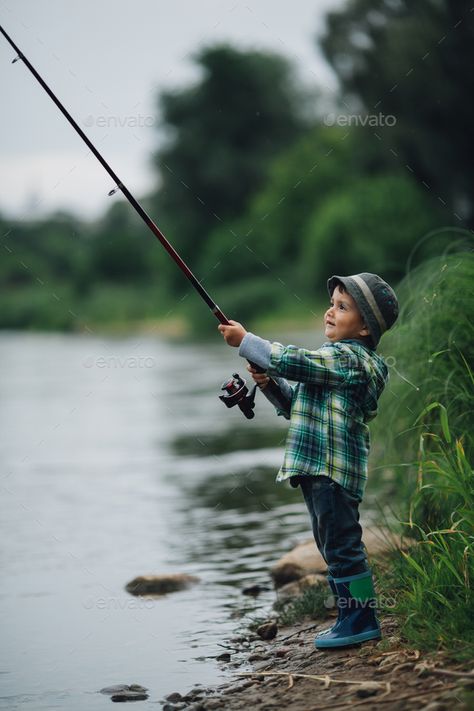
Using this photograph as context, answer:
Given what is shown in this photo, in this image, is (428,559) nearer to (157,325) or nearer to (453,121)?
(453,121)

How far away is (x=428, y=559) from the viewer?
4402 mm

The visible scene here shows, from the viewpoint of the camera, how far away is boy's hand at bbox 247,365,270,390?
13.4 ft

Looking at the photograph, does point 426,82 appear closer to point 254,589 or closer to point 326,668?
point 254,589

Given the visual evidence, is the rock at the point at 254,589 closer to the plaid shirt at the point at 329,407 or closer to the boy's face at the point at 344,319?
the plaid shirt at the point at 329,407

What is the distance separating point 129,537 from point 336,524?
344cm

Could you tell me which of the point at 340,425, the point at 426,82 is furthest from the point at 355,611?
the point at 426,82

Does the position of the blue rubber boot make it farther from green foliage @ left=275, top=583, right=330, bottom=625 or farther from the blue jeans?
green foliage @ left=275, top=583, right=330, bottom=625

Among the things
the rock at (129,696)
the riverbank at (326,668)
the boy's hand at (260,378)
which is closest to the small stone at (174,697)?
the riverbank at (326,668)

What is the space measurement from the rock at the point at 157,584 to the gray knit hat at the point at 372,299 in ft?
7.41

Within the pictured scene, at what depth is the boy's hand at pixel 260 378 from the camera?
4.08 metres

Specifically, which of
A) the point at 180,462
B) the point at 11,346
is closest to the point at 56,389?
the point at 180,462

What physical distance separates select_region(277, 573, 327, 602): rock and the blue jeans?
4.23ft

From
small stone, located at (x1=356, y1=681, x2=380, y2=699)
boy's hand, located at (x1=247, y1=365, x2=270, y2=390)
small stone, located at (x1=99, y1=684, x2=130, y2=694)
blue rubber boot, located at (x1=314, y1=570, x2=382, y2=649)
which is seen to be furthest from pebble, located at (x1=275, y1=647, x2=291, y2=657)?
boy's hand, located at (x1=247, y1=365, x2=270, y2=390)

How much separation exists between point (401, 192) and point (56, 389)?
11.1 metres
